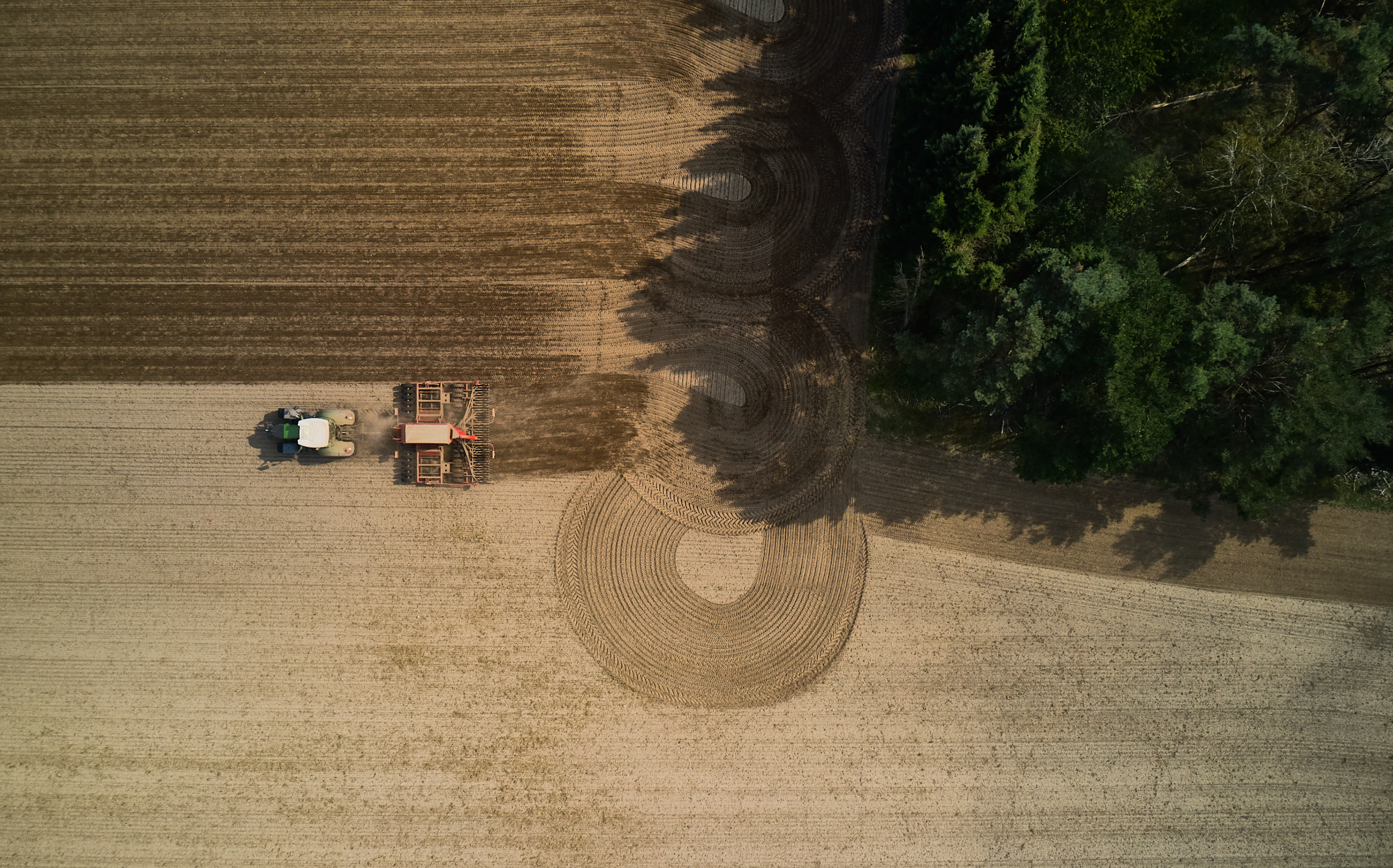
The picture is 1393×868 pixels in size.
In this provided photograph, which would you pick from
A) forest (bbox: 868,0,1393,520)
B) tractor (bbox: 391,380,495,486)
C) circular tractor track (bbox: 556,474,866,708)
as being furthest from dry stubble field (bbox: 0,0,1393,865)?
forest (bbox: 868,0,1393,520)

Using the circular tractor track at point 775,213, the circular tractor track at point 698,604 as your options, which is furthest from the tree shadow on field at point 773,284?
the circular tractor track at point 698,604

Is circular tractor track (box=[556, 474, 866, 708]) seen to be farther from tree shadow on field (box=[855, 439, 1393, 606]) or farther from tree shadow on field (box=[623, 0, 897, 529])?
tree shadow on field (box=[855, 439, 1393, 606])

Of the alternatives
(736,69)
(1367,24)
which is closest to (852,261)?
(736,69)

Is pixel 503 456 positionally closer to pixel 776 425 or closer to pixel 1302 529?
pixel 776 425

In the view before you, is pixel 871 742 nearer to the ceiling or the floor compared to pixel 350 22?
nearer to the floor

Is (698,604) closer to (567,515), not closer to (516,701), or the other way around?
(567,515)

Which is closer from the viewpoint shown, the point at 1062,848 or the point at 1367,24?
the point at 1367,24

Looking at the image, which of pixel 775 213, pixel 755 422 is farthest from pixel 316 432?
pixel 775 213
